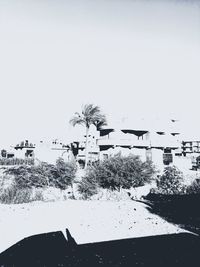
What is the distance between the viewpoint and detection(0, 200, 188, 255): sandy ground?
22.9 feet

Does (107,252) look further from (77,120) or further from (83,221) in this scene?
(77,120)

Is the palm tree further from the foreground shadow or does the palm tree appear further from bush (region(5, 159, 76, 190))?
the foreground shadow

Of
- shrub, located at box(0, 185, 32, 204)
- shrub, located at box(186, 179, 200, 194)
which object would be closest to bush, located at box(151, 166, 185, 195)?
shrub, located at box(186, 179, 200, 194)

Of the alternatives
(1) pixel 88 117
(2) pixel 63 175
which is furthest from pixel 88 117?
(2) pixel 63 175

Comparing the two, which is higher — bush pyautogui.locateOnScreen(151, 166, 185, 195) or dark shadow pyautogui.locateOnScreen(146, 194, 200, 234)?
bush pyautogui.locateOnScreen(151, 166, 185, 195)

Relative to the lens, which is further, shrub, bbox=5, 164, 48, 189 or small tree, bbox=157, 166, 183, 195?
shrub, bbox=5, 164, 48, 189

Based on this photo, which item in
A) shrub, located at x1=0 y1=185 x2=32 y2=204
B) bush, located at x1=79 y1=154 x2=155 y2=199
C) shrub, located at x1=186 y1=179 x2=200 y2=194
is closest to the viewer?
shrub, located at x1=0 y1=185 x2=32 y2=204

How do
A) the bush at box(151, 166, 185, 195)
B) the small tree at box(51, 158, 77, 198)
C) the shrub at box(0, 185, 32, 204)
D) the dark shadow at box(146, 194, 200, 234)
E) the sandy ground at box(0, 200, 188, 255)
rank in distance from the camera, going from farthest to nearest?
the small tree at box(51, 158, 77, 198)
the bush at box(151, 166, 185, 195)
the shrub at box(0, 185, 32, 204)
the dark shadow at box(146, 194, 200, 234)
the sandy ground at box(0, 200, 188, 255)

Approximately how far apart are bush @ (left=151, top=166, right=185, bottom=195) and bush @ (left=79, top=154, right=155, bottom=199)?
1.60 m

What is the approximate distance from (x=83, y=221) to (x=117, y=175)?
6.88 m

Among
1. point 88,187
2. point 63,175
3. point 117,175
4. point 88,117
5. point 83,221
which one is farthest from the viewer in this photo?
point 88,117

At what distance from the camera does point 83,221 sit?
27.8ft

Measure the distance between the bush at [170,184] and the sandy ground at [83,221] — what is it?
3.27 meters

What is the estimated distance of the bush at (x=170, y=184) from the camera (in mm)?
13385
